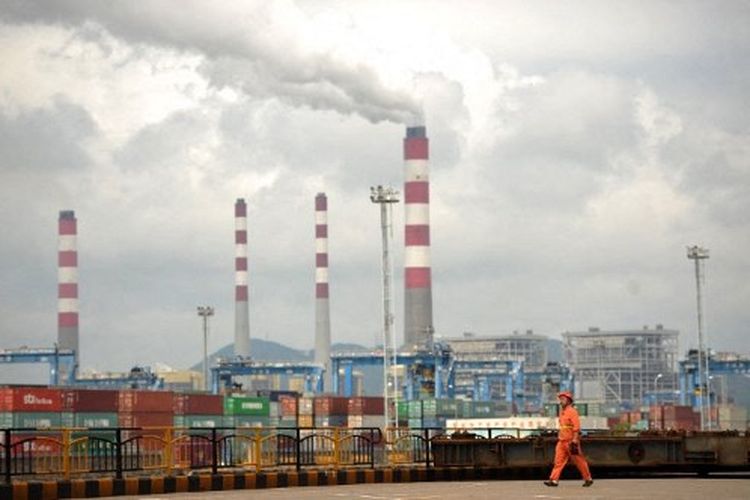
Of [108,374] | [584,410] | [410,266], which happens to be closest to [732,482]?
[584,410]

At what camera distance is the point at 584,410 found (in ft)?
384

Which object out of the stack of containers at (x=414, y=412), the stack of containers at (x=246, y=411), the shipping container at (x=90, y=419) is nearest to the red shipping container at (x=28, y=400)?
the shipping container at (x=90, y=419)

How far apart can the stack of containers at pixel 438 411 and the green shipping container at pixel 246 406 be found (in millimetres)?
11442

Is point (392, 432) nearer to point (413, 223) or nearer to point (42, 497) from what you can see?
point (42, 497)

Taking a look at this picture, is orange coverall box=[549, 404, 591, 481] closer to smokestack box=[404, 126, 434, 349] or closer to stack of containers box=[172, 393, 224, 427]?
stack of containers box=[172, 393, 224, 427]

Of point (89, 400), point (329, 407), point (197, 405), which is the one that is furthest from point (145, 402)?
point (329, 407)

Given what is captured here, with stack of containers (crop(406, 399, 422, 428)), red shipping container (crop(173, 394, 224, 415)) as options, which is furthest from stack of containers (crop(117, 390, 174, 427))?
stack of containers (crop(406, 399, 422, 428))

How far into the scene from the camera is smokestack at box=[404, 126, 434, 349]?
123438 mm

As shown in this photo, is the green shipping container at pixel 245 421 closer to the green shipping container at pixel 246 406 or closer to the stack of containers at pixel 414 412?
the green shipping container at pixel 246 406

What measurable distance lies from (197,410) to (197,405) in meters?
0.56

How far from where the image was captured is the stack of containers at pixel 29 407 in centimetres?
8081

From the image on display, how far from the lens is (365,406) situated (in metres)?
106

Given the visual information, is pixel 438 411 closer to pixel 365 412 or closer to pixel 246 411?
pixel 365 412

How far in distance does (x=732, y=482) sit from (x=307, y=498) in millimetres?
7283
